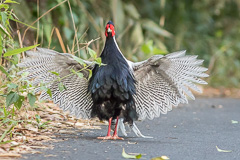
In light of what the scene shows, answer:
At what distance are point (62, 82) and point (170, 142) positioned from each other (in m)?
1.50

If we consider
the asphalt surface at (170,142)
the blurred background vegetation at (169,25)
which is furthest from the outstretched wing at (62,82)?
the blurred background vegetation at (169,25)

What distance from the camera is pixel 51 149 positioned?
457 centimetres

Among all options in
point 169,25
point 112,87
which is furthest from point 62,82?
point 169,25

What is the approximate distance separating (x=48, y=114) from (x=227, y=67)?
10.2 metres

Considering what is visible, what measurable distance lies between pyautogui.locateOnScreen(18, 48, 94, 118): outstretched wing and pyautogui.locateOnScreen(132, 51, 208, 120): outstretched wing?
604 mm

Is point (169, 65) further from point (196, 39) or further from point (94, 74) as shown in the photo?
point (196, 39)

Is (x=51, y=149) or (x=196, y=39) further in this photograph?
(x=196, y=39)

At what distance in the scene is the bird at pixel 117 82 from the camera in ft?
18.6

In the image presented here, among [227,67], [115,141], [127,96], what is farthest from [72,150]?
[227,67]

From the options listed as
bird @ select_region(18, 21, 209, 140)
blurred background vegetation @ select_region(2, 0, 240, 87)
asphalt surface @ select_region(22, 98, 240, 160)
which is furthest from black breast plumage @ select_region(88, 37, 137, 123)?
blurred background vegetation @ select_region(2, 0, 240, 87)

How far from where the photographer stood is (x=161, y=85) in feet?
19.9

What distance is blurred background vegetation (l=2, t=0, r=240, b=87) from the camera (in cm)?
1131

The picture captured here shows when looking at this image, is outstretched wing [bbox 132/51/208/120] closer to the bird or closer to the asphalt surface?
the bird

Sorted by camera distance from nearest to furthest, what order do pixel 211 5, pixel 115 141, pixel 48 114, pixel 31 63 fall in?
pixel 115 141 → pixel 31 63 → pixel 48 114 → pixel 211 5
